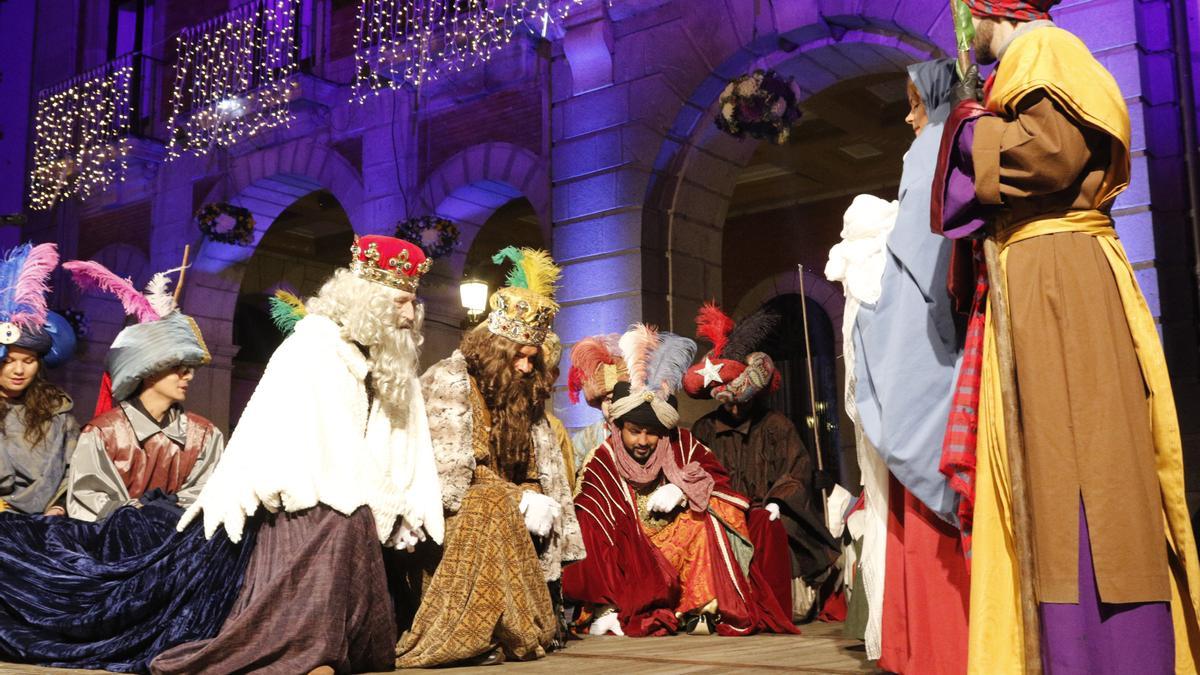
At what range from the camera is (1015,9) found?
9.26ft

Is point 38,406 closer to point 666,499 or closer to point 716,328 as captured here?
point 666,499

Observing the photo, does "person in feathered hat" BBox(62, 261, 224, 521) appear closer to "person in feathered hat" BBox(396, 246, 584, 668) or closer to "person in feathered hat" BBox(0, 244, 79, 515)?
"person in feathered hat" BBox(0, 244, 79, 515)

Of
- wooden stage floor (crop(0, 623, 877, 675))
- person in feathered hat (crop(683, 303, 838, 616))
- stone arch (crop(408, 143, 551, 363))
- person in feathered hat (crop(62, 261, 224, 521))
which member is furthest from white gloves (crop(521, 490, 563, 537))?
stone arch (crop(408, 143, 551, 363))

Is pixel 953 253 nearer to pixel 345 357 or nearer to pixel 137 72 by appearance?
pixel 345 357

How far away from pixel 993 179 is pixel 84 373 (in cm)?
1329

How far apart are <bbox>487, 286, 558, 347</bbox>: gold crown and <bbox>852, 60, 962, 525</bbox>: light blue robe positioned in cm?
215

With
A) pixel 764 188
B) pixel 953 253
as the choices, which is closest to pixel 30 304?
pixel 953 253

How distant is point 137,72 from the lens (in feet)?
45.5

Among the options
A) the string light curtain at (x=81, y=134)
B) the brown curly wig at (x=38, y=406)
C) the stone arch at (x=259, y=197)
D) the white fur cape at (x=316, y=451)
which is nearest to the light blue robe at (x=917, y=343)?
the white fur cape at (x=316, y=451)

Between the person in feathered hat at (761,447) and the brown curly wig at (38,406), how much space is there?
3515 millimetres

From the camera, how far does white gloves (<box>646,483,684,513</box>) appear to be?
6.17 metres

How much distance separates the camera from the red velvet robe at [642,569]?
593cm

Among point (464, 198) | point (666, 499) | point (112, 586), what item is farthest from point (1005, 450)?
point (464, 198)

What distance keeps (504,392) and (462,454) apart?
44 cm
